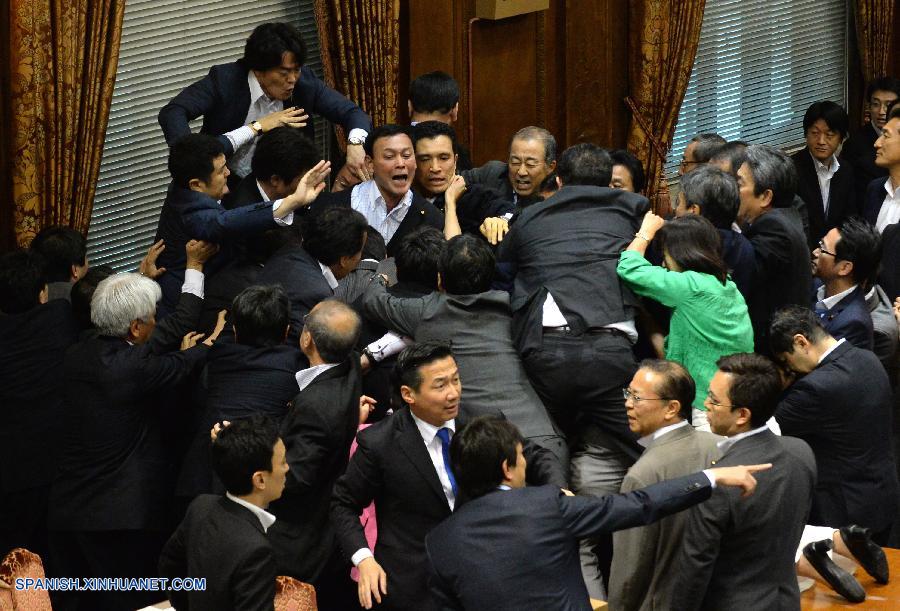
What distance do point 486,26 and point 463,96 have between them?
45cm

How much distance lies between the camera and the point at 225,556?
3803 mm

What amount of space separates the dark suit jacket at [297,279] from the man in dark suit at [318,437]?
1.07 ft

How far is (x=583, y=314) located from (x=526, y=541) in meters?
1.40

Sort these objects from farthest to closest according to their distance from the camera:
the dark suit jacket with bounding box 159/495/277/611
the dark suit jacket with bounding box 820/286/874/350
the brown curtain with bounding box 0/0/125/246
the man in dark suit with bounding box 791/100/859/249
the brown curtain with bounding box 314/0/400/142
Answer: the man in dark suit with bounding box 791/100/859/249
the brown curtain with bounding box 314/0/400/142
the brown curtain with bounding box 0/0/125/246
the dark suit jacket with bounding box 820/286/874/350
the dark suit jacket with bounding box 159/495/277/611

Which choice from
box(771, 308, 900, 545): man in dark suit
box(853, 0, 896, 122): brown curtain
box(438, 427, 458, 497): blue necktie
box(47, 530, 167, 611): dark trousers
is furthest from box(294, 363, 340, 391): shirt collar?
box(853, 0, 896, 122): brown curtain

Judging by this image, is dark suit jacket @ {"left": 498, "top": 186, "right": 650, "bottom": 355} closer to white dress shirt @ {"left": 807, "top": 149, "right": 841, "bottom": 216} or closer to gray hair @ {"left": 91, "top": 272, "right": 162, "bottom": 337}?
gray hair @ {"left": 91, "top": 272, "right": 162, "bottom": 337}

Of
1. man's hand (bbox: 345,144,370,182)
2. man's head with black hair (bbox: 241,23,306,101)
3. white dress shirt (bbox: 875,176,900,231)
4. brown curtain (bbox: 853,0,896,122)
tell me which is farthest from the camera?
brown curtain (bbox: 853,0,896,122)

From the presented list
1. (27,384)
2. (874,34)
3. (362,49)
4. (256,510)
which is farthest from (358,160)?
(874,34)

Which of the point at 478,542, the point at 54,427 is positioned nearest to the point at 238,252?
the point at 54,427

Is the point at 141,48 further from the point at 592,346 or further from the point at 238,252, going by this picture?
the point at 592,346

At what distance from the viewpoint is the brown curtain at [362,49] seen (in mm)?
7285

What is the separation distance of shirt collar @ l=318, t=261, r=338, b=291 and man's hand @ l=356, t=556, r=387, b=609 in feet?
4.38

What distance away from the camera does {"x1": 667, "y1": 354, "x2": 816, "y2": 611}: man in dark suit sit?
4.16m

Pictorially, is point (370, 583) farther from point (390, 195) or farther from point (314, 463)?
point (390, 195)
